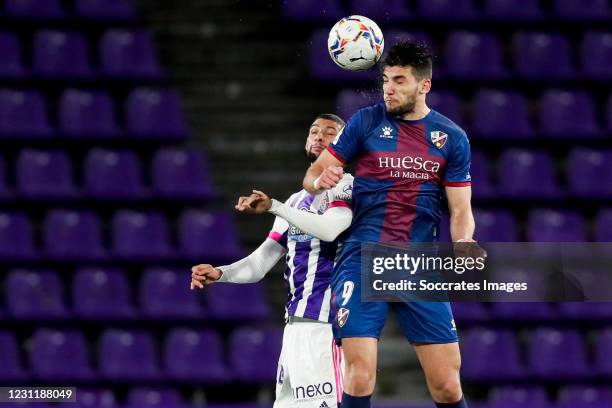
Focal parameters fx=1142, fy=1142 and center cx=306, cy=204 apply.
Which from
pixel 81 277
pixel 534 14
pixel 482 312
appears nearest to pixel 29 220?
pixel 81 277

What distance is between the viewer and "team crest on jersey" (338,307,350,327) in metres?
4.99

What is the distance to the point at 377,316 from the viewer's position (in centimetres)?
498

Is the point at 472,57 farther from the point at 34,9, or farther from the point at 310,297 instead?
the point at 310,297

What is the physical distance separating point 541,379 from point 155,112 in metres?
3.82

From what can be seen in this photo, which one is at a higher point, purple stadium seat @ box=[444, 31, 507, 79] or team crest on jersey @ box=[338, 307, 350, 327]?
purple stadium seat @ box=[444, 31, 507, 79]

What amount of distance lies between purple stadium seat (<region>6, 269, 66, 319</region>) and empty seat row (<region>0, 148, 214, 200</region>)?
77 cm

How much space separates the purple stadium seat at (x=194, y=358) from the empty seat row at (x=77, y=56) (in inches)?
95.9

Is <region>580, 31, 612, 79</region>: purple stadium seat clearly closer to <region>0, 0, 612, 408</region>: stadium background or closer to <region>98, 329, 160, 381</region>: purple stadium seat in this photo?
<region>0, 0, 612, 408</region>: stadium background

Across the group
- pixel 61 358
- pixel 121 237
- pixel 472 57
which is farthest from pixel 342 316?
pixel 472 57

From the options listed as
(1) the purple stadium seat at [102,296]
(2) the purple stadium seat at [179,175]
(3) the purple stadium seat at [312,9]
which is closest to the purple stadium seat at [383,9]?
(3) the purple stadium seat at [312,9]

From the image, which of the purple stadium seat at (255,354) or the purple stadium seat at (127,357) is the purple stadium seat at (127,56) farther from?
the purple stadium seat at (255,354)

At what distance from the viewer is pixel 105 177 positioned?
9.30 m

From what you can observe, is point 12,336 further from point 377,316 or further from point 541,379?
point 377,316

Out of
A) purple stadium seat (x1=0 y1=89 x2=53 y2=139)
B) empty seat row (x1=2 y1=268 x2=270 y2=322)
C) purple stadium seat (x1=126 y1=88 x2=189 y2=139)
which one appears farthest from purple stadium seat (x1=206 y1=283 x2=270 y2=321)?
purple stadium seat (x1=0 y1=89 x2=53 y2=139)
